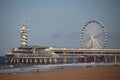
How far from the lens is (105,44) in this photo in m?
52.9

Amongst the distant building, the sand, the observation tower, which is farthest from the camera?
the observation tower

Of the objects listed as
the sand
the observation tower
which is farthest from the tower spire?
the sand

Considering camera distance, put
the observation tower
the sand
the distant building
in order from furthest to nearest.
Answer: the observation tower, the distant building, the sand

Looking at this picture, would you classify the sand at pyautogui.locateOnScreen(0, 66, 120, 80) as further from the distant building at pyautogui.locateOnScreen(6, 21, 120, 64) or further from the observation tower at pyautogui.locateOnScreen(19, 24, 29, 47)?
the observation tower at pyautogui.locateOnScreen(19, 24, 29, 47)

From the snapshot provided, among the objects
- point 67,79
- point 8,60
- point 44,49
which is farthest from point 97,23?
point 67,79

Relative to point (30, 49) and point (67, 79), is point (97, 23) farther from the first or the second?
point (67, 79)

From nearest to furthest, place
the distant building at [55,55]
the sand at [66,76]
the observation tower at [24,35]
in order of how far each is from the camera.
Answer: the sand at [66,76], the distant building at [55,55], the observation tower at [24,35]

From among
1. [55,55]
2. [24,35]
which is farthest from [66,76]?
[24,35]

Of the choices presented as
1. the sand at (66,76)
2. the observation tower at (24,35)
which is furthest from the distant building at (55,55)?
the sand at (66,76)

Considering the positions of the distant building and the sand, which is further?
the distant building

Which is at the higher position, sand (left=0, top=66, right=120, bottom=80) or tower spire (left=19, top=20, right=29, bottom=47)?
tower spire (left=19, top=20, right=29, bottom=47)

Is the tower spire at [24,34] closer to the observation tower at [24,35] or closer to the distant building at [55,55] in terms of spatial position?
the observation tower at [24,35]

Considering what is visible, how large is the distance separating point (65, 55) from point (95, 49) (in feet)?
20.5

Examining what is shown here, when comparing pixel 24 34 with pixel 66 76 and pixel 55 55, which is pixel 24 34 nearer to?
pixel 55 55
